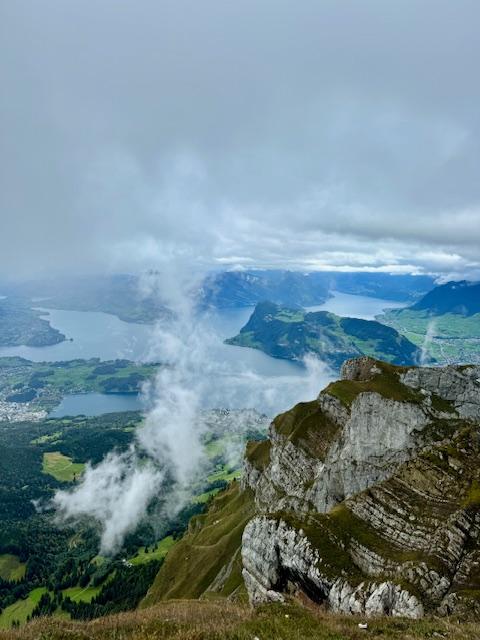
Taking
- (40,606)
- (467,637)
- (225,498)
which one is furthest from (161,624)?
(40,606)

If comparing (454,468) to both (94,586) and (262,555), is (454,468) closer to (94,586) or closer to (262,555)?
(262,555)

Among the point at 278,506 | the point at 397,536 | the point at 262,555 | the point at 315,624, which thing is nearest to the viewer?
the point at 315,624

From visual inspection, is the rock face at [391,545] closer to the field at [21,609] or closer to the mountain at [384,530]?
the mountain at [384,530]

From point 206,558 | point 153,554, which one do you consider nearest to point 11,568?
point 153,554

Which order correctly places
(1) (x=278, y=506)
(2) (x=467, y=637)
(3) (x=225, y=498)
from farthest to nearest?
1. (3) (x=225, y=498)
2. (1) (x=278, y=506)
3. (2) (x=467, y=637)

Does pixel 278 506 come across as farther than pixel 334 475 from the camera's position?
Yes

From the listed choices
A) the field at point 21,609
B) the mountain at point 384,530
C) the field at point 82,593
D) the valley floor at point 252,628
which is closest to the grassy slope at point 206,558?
the mountain at point 384,530

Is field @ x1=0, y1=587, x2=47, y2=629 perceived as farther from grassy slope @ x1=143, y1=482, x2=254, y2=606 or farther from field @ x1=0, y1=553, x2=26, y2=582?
grassy slope @ x1=143, y1=482, x2=254, y2=606

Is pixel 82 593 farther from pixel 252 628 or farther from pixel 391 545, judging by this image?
pixel 252 628
